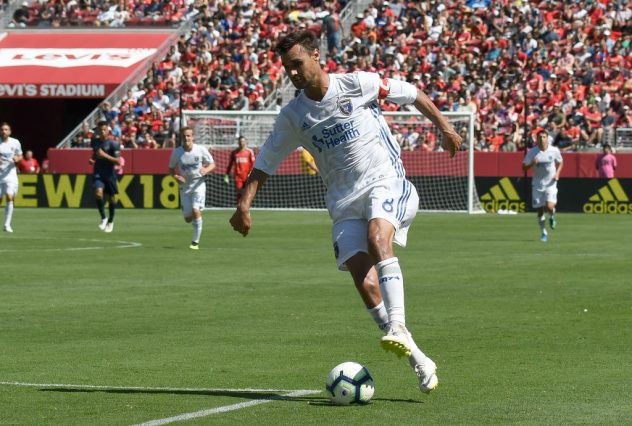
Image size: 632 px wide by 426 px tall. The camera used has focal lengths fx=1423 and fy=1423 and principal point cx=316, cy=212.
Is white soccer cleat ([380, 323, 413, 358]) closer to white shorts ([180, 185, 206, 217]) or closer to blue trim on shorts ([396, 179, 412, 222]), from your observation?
blue trim on shorts ([396, 179, 412, 222])

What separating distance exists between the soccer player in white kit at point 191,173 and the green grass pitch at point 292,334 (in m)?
0.88

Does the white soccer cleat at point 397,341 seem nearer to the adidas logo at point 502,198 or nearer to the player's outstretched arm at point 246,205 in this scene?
the player's outstretched arm at point 246,205

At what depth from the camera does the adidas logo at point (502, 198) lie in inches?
1635

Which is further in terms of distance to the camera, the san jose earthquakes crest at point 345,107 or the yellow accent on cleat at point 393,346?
the san jose earthquakes crest at point 345,107

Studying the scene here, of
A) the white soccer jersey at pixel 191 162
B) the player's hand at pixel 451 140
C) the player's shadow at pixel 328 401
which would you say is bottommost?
the white soccer jersey at pixel 191 162

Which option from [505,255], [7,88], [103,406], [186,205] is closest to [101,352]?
[103,406]

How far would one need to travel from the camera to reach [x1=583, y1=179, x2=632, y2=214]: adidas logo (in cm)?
4044

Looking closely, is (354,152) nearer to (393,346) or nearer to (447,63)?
(393,346)

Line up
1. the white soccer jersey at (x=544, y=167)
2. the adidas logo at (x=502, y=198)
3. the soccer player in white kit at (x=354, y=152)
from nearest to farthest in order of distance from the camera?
the soccer player in white kit at (x=354, y=152) → the white soccer jersey at (x=544, y=167) → the adidas logo at (x=502, y=198)

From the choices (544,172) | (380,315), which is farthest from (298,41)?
(544,172)

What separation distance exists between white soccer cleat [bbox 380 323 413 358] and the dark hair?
188 centimetres

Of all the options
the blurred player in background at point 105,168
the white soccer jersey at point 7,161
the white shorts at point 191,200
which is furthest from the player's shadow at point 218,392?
the white soccer jersey at point 7,161

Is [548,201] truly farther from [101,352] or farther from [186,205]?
[101,352]

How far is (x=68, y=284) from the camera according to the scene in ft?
59.4
